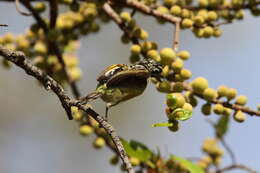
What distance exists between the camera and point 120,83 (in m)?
0.95

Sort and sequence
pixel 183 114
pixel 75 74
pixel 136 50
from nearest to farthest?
pixel 183 114, pixel 136 50, pixel 75 74

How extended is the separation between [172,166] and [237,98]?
0.38 meters

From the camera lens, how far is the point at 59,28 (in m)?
1.87

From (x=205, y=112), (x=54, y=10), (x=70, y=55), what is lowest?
(x=205, y=112)

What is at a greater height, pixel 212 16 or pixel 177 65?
pixel 212 16

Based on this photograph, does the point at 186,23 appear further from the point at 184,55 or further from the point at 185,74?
the point at 185,74

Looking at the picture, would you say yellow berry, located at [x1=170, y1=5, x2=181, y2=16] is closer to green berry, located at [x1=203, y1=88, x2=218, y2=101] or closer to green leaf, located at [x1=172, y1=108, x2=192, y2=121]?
green berry, located at [x1=203, y1=88, x2=218, y2=101]

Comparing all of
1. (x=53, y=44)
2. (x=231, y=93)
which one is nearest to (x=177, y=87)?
(x=231, y=93)

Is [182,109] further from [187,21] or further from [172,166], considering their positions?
[172,166]

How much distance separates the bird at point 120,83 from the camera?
945 mm

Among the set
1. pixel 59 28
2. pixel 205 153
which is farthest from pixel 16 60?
pixel 205 153

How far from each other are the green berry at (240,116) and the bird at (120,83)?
0.34 m

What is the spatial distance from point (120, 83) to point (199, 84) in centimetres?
35

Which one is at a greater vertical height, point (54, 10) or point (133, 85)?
point (54, 10)
